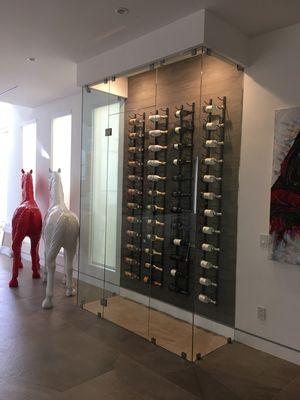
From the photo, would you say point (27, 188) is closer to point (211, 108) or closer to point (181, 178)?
point (181, 178)

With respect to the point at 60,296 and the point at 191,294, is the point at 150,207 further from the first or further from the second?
the point at 60,296

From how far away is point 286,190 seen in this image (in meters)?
2.95

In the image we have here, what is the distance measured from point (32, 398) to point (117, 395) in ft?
1.88

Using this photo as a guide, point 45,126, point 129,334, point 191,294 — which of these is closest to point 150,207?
point 191,294

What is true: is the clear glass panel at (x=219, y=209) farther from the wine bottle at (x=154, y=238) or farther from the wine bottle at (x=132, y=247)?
the wine bottle at (x=132, y=247)

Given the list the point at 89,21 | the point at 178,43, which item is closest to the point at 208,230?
the point at 178,43

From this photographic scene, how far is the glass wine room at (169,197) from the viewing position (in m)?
3.28

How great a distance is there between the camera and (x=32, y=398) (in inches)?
92.2

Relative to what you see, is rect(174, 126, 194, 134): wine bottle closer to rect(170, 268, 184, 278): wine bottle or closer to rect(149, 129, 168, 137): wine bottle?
rect(149, 129, 168, 137): wine bottle

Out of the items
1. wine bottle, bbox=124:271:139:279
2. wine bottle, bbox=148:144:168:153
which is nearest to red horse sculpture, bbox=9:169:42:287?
wine bottle, bbox=124:271:139:279

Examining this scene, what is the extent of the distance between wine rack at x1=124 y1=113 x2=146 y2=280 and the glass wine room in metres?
0.01

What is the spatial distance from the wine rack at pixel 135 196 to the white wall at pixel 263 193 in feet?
3.59

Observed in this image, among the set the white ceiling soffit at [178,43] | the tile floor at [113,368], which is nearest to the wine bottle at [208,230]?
the tile floor at [113,368]

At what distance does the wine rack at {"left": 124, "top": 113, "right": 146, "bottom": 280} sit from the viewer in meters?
3.81
